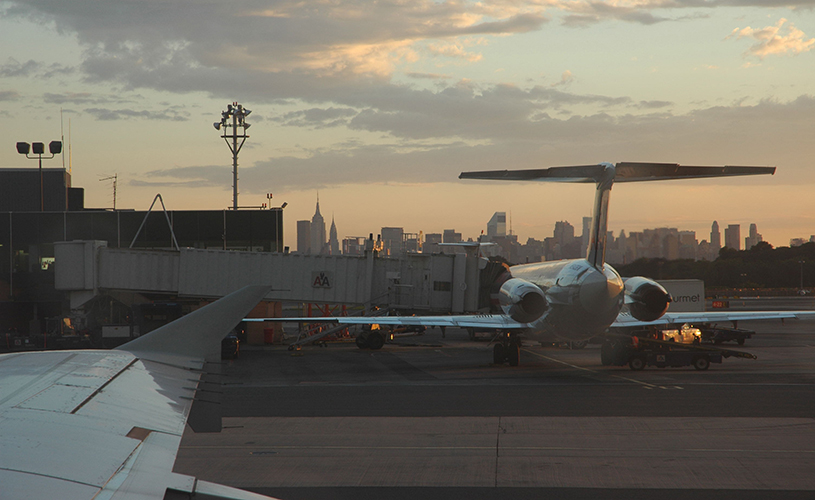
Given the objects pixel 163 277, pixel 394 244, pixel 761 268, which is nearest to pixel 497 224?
pixel 394 244

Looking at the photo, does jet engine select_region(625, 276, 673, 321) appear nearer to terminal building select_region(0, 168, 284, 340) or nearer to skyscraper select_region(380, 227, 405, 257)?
→ skyscraper select_region(380, 227, 405, 257)

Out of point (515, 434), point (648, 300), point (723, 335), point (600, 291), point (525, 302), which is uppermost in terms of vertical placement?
point (600, 291)

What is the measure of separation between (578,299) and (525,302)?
2494 mm

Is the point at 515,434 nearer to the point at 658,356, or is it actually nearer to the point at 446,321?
the point at 446,321

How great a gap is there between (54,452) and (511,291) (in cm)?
2526

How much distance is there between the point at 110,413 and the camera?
14.2ft

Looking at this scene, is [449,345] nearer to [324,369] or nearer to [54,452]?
[324,369]

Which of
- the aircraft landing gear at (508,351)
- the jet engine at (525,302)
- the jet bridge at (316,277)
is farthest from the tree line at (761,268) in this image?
the jet engine at (525,302)

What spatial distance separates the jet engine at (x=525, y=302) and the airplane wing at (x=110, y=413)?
839 inches

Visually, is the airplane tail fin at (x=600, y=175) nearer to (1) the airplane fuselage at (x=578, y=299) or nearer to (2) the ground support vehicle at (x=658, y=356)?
(1) the airplane fuselage at (x=578, y=299)

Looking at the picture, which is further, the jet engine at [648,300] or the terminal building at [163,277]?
the terminal building at [163,277]

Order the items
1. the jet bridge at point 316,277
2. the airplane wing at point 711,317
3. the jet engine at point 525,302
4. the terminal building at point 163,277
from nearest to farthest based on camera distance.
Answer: the jet engine at point 525,302 → the airplane wing at point 711,317 → the terminal building at point 163,277 → the jet bridge at point 316,277

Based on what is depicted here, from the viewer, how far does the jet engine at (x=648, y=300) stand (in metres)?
25.2

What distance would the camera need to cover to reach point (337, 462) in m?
13.6
